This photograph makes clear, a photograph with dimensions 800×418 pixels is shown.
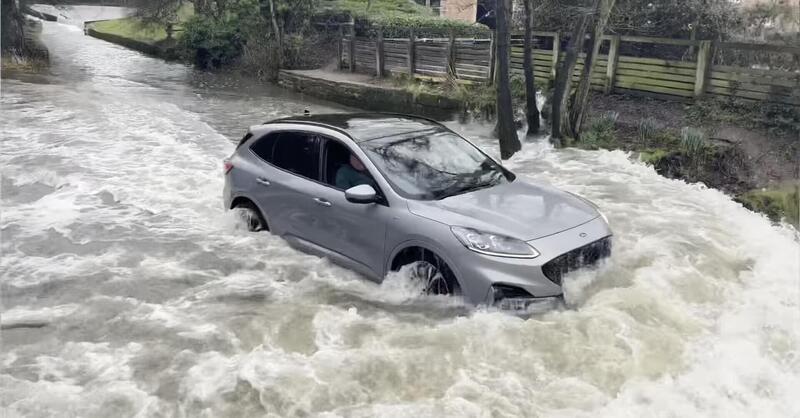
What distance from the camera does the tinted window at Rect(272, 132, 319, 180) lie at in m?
6.18

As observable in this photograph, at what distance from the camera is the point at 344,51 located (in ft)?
78.0

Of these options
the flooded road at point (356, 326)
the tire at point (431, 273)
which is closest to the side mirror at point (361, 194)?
the tire at point (431, 273)

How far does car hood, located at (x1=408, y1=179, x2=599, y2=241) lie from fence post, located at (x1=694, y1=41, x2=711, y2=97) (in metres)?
9.04

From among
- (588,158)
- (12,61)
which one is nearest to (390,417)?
(588,158)

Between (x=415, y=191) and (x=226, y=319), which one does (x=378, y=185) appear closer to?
(x=415, y=191)

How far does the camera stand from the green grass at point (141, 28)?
106ft

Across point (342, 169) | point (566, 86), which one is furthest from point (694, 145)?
point (342, 169)

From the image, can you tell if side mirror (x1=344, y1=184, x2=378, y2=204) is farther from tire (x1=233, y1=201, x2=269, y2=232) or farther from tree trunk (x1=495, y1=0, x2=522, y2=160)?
tree trunk (x1=495, y1=0, x2=522, y2=160)

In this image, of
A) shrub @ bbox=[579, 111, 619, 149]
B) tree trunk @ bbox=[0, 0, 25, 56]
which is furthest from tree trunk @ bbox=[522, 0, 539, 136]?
tree trunk @ bbox=[0, 0, 25, 56]

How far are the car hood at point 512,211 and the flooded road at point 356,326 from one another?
1.68ft

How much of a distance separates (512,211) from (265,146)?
2876mm

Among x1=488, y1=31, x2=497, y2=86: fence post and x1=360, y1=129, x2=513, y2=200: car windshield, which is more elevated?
x1=488, y1=31, x2=497, y2=86: fence post

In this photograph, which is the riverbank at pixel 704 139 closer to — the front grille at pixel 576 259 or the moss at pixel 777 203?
the moss at pixel 777 203

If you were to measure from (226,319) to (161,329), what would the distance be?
0.51 metres
